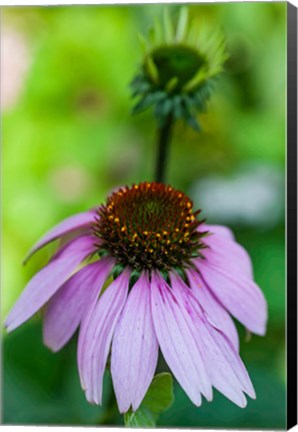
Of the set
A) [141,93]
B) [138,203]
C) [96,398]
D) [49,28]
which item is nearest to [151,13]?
[49,28]

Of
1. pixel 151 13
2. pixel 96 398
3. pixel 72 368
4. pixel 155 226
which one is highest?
pixel 151 13

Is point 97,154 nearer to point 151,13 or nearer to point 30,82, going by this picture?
point 30,82

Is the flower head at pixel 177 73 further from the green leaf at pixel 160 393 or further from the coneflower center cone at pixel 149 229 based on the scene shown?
the green leaf at pixel 160 393

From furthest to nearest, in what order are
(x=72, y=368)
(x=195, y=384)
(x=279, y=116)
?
(x=279, y=116)
(x=72, y=368)
(x=195, y=384)

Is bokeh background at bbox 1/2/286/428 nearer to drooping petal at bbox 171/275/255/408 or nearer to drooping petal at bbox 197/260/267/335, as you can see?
drooping petal at bbox 197/260/267/335

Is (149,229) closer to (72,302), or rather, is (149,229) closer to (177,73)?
(72,302)

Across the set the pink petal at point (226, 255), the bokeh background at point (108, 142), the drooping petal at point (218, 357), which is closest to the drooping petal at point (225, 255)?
the pink petal at point (226, 255)

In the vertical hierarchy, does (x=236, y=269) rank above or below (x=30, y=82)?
below
